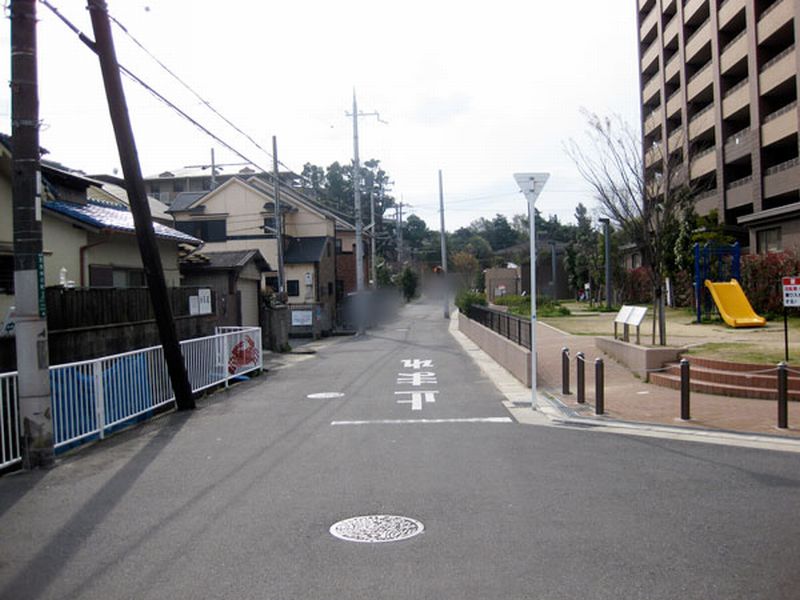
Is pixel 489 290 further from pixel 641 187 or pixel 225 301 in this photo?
pixel 641 187

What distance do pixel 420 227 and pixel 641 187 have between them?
8288 centimetres

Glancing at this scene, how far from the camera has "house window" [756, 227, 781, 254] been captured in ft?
87.1

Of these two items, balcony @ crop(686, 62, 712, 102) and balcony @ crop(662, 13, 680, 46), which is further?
balcony @ crop(662, 13, 680, 46)

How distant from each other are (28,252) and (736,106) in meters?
34.5

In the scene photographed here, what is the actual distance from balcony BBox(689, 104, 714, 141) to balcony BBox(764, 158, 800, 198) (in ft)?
24.3

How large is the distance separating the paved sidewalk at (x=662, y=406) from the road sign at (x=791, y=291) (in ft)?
5.95

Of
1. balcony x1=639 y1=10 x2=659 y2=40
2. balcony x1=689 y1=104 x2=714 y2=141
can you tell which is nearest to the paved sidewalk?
balcony x1=689 y1=104 x2=714 y2=141

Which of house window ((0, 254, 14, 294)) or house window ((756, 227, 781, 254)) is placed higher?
house window ((756, 227, 781, 254))

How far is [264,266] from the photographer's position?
31.1 meters

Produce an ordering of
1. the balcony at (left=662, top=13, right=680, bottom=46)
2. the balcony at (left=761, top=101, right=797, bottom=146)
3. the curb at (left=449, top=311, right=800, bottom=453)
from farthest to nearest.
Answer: the balcony at (left=662, top=13, right=680, bottom=46) < the balcony at (left=761, top=101, right=797, bottom=146) < the curb at (left=449, top=311, right=800, bottom=453)

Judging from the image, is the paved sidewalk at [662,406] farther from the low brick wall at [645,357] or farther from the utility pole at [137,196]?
the utility pole at [137,196]

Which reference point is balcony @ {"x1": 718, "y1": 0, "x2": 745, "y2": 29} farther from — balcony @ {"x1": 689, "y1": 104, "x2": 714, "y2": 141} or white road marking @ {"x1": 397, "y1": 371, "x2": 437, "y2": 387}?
white road marking @ {"x1": 397, "y1": 371, "x2": 437, "y2": 387}

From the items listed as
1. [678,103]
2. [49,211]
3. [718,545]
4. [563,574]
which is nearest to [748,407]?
[718,545]

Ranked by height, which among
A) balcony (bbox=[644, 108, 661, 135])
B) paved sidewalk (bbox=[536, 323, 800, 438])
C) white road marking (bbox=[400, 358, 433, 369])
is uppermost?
balcony (bbox=[644, 108, 661, 135])
